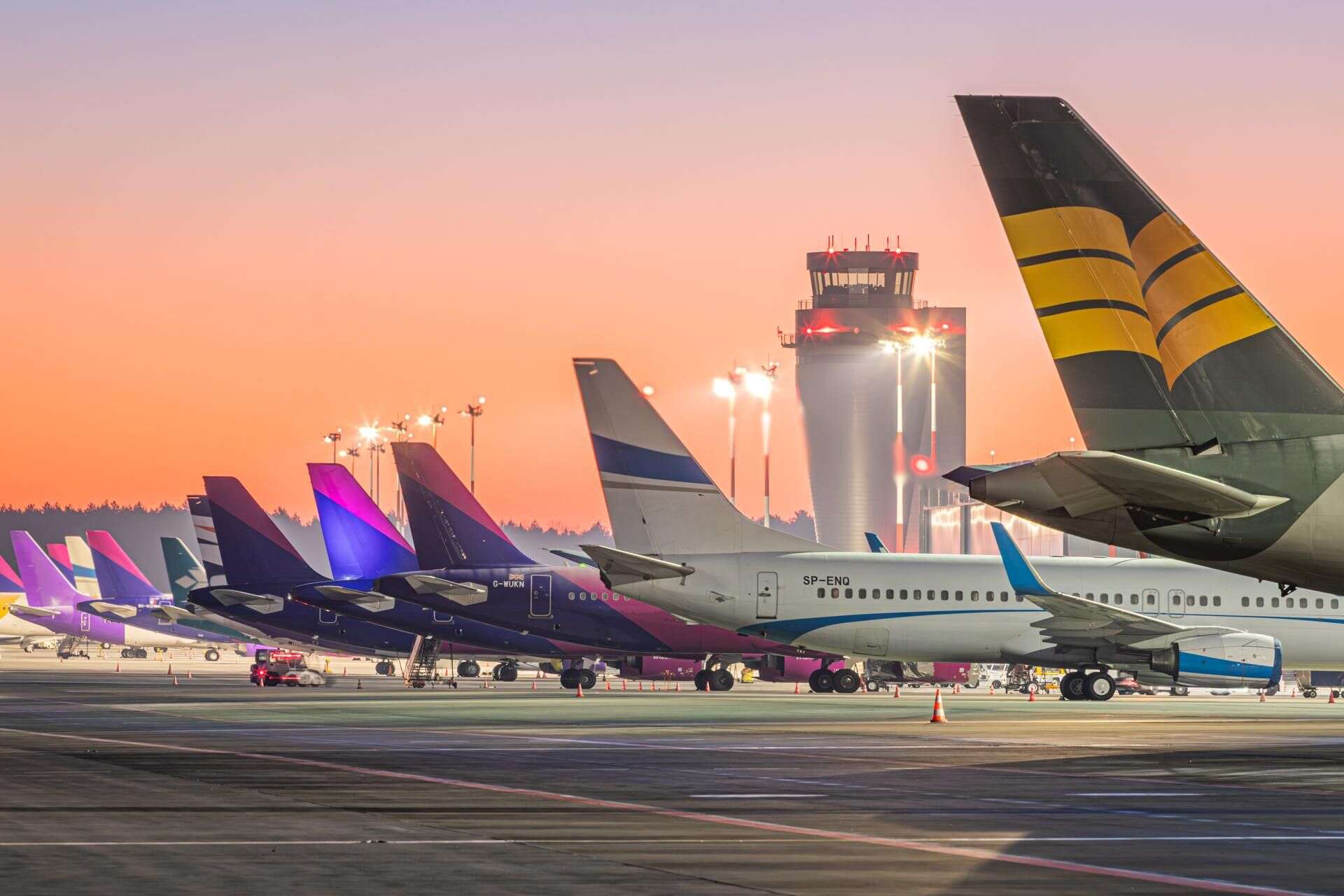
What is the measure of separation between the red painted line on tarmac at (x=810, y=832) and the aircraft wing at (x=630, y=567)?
55.3 feet

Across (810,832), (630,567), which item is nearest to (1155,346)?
(810,832)

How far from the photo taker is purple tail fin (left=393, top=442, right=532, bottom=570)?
209 feet

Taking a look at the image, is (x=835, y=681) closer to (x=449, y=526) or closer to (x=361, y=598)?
(x=449, y=526)

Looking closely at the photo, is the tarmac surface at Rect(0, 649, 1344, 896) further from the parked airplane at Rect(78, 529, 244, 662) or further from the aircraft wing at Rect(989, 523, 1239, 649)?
the parked airplane at Rect(78, 529, 244, 662)

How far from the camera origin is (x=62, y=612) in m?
123

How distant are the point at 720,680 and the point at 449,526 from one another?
437 inches

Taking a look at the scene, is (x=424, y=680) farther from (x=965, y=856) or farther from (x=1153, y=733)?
(x=965, y=856)

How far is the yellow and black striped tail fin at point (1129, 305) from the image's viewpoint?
69.8 feet

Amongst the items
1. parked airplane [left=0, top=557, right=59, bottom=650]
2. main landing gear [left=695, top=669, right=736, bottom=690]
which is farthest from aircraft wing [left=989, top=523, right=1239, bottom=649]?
parked airplane [left=0, top=557, right=59, bottom=650]

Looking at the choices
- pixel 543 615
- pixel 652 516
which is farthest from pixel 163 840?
pixel 543 615

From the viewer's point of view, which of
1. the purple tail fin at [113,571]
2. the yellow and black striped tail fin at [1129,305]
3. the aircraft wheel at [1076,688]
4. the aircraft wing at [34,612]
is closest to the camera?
the yellow and black striped tail fin at [1129,305]

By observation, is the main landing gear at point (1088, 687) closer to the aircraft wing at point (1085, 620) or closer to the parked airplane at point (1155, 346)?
the aircraft wing at point (1085, 620)

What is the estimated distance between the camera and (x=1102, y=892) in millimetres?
12883

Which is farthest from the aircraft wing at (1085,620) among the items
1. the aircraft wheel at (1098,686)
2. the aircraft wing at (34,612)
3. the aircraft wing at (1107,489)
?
the aircraft wing at (34,612)
